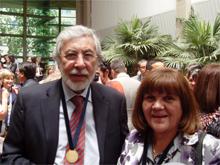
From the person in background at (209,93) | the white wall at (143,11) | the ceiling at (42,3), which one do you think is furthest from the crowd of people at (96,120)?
the ceiling at (42,3)

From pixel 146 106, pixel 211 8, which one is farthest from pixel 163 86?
pixel 211 8

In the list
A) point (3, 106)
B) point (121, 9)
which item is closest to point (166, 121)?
point (3, 106)

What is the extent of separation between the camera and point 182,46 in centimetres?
934

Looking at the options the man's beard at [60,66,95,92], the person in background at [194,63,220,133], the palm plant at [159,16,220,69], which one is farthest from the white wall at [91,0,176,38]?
the man's beard at [60,66,95,92]

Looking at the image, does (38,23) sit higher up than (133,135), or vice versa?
(38,23)

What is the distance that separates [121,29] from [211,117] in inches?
357

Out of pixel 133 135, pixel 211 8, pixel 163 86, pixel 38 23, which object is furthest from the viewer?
pixel 38 23

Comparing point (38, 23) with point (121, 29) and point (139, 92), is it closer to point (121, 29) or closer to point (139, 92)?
point (121, 29)

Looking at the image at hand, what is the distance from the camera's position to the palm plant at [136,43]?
1131 cm

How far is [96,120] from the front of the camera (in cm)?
239

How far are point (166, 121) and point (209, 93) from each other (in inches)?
41.4

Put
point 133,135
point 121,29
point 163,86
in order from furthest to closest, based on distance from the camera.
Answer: point 121,29 < point 133,135 < point 163,86

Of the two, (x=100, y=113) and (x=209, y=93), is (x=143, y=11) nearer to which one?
(x=209, y=93)

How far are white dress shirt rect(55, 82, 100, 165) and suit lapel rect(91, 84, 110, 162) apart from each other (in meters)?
0.02
